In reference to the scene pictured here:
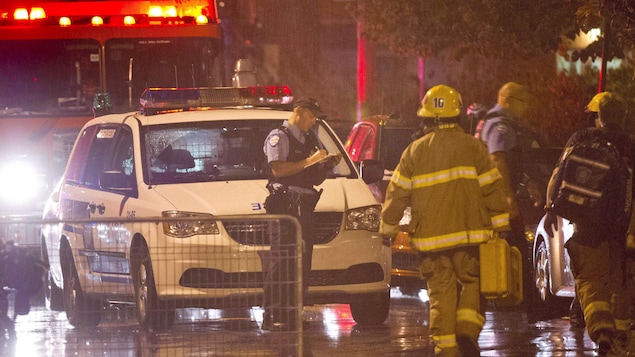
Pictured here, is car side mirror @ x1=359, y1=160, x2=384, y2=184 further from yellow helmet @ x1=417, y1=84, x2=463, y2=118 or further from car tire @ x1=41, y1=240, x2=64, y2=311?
yellow helmet @ x1=417, y1=84, x2=463, y2=118

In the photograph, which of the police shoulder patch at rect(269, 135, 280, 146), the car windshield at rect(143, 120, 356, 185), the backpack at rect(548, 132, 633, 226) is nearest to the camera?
the backpack at rect(548, 132, 633, 226)

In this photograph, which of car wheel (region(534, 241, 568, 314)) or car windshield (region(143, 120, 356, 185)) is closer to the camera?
car windshield (region(143, 120, 356, 185))

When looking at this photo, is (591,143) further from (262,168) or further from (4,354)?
(4,354)

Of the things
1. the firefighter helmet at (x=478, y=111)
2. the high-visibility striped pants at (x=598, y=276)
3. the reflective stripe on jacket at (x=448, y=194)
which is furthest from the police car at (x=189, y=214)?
the firefighter helmet at (x=478, y=111)

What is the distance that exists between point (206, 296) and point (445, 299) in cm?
146

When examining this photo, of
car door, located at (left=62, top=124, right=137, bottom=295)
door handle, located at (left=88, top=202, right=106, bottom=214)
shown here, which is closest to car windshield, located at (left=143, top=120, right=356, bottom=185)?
car door, located at (left=62, top=124, right=137, bottom=295)

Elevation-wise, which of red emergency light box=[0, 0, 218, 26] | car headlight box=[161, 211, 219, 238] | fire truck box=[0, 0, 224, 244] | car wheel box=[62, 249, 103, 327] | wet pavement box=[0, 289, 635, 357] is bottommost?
wet pavement box=[0, 289, 635, 357]

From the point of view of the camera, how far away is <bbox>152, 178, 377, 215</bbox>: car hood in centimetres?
1077

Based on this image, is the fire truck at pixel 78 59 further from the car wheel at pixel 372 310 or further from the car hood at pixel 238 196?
the car wheel at pixel 372 310

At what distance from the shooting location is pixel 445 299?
874 centimetres

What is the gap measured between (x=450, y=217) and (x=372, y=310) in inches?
116

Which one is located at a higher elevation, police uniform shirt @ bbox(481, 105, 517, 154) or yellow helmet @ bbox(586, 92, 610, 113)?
yellow helmet @ bbox(586, 92, 610, 113)

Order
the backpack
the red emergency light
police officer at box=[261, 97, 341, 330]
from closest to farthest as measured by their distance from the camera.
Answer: the backpack → police officer at box=[261, 97, 341, 330] → the red emergency light

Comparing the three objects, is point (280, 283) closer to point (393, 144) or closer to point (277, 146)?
point (277, 146)
